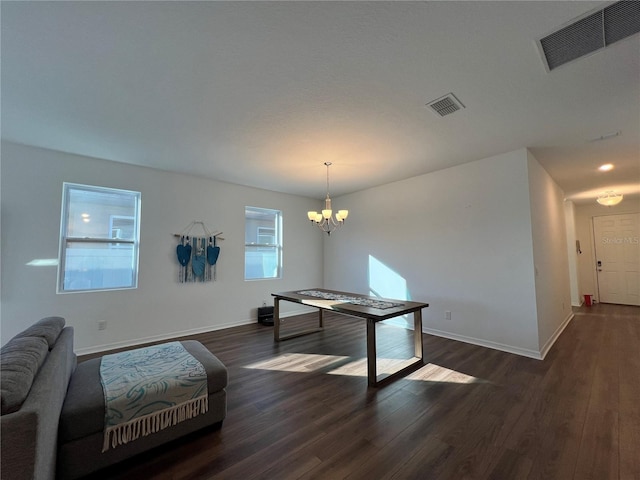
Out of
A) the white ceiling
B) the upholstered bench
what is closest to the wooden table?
the upholstered bench

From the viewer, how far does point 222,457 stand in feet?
5.69

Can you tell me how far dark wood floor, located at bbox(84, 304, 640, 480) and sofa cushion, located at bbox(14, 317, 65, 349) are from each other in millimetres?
976

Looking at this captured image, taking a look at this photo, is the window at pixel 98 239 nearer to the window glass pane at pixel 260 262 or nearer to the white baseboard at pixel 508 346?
the window glass pane at pixel 260 262

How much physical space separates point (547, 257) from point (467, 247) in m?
1.22

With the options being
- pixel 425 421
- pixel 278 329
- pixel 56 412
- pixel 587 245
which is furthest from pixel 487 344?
pixel 587 245

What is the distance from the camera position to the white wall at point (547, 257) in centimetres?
350

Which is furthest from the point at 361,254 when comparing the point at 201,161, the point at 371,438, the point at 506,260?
the point at 371,438

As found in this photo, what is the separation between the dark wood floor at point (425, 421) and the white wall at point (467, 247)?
0.47 metres

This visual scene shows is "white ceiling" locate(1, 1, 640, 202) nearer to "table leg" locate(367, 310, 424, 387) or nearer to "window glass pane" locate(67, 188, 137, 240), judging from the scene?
"window glass pane" locate(67, 188, 137, 240)

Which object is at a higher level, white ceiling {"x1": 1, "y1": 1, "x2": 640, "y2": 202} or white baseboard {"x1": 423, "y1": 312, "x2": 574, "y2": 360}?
white ceiling {"x1": 1, "y1": 1, "x2": 640, "y2": 202}

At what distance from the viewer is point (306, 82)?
7.00 feet

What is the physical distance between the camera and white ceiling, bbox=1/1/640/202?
1574 mm

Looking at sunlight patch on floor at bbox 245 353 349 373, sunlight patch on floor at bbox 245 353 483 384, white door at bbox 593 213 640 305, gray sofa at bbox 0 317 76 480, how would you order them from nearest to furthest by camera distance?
1. gray sofa at bbox 0 317 76 480
2. sunlight patch on floor at bbox 245 353 483 384
3. sunlight patch on floor at bbox 245 353 349 373
4. white door at bbox 593 213 640 305

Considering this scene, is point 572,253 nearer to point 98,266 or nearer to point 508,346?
point 508,346
